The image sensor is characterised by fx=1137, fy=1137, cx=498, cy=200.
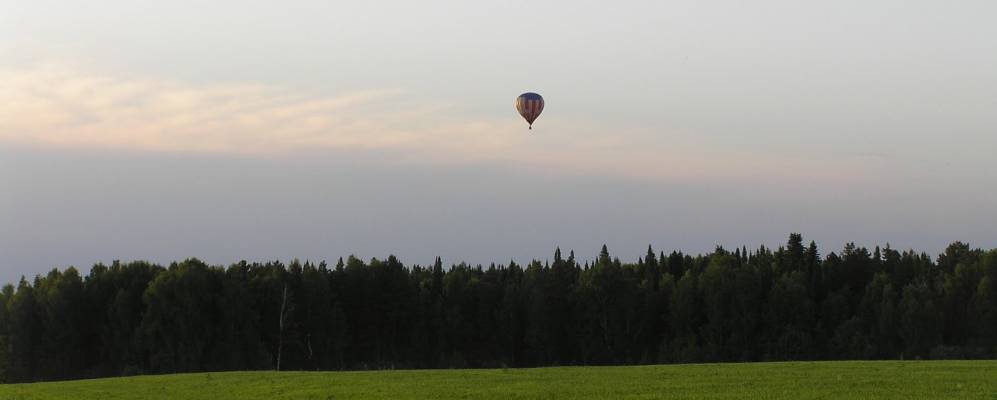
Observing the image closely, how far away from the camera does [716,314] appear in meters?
126

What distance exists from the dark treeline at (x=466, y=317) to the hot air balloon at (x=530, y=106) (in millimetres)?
32337

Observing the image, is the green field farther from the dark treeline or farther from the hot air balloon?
the dark treeline

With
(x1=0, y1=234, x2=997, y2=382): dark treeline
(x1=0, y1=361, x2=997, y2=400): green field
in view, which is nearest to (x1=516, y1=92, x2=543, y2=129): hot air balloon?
(x1=0, y1=234, x2=997, y2=382): dark treeline

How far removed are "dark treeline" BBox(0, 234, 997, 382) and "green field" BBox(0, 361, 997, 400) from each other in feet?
166

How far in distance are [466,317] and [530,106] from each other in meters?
39.3

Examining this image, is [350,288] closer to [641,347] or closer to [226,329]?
[226,329]

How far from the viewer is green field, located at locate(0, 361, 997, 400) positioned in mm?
45250

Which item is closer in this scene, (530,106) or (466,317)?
(530,106)

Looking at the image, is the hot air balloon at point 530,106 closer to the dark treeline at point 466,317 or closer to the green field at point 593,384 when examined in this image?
the dark treeline at point 466,317

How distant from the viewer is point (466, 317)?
132250mm

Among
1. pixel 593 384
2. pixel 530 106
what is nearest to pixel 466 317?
pixel 530 106

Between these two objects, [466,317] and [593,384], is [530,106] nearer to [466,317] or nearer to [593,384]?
[466,317]

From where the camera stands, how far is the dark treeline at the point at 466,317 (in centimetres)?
11494

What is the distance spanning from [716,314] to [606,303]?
485 inches
